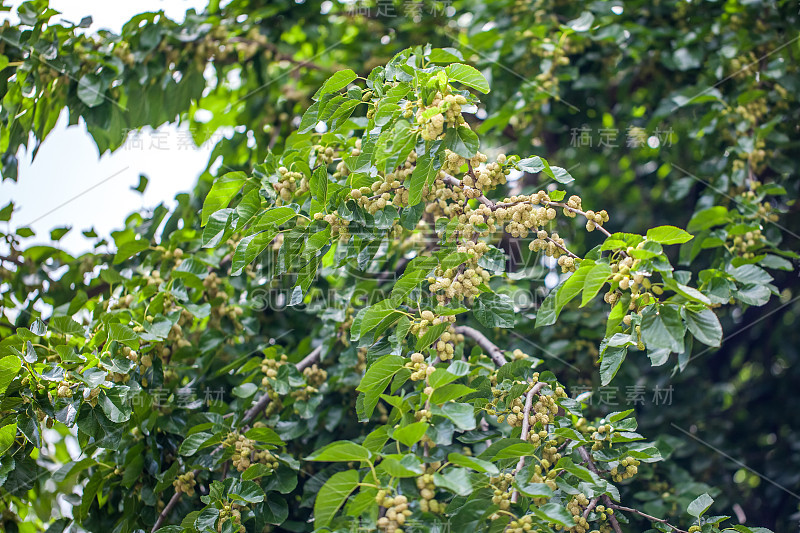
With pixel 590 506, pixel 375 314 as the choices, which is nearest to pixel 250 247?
pixel 375 314

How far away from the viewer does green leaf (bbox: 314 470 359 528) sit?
1127 millimetres

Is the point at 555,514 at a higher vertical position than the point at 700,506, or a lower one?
higher

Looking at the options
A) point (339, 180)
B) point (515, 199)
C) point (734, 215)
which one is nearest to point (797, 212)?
point (734, 215)

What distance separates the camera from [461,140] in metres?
1.27

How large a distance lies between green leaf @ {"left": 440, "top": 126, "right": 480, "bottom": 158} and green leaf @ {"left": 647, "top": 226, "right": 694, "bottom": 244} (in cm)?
38

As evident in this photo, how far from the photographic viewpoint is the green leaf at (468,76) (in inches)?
50.2

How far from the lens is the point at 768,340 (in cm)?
299

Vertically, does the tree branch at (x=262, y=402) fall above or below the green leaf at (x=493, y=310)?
below

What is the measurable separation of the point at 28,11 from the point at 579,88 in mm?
2021

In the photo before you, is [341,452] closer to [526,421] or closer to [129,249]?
[526,421]

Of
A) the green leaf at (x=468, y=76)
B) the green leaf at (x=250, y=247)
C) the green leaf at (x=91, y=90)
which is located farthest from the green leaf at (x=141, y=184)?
the green leaf at (x=468, y=76)

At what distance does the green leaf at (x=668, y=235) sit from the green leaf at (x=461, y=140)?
1.25ft

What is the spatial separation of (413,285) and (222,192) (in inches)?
22.5

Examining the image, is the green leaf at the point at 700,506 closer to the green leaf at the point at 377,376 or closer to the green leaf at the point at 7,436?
the green leaf at the point at 377,376
